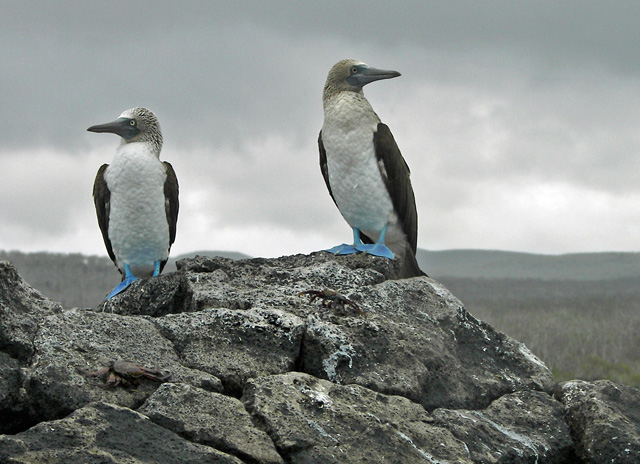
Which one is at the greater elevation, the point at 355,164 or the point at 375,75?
the point at 375,75

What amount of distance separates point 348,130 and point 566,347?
162 ft

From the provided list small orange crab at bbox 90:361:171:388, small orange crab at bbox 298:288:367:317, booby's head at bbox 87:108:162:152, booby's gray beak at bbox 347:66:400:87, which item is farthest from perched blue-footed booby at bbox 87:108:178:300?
small orange crab at bbox 90:361:171:388

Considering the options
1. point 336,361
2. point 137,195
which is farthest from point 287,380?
point 137,195

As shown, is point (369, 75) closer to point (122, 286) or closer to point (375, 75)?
point (375, 75)

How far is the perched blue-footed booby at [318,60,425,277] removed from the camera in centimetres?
1073

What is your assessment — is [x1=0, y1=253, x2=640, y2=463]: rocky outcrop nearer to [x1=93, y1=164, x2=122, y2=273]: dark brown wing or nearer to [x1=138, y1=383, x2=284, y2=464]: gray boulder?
[x1=138, y1=383, x2=284, y2=464]: gray boulder

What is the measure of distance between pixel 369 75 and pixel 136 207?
12.1 feet

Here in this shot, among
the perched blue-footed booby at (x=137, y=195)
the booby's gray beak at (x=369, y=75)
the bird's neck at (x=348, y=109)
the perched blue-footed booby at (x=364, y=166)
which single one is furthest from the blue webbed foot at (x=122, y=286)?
the booby's gray beak at (x=369, y=75)

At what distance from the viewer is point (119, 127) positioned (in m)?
11.4

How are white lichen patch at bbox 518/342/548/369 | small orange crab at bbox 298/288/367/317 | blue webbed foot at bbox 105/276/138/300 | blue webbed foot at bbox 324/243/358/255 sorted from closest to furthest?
small orange crab at bbox 298/288/367/317
white lichen patch at bbox 518/342/548/369
blue webbed foot at bbox 324/243/358/255
blue webbed foot at bbox 105/276/138/300

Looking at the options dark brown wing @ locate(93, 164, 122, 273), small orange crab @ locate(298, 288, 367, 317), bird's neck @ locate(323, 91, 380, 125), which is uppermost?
bird's neck @ locate(323, 91, 380, 125)

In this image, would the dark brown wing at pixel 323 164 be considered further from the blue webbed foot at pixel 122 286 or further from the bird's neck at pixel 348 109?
the blue webbed foot at pixel 122 286

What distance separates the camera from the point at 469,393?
7949 mm

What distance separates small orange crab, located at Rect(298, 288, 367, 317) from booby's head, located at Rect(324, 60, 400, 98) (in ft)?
12.9
